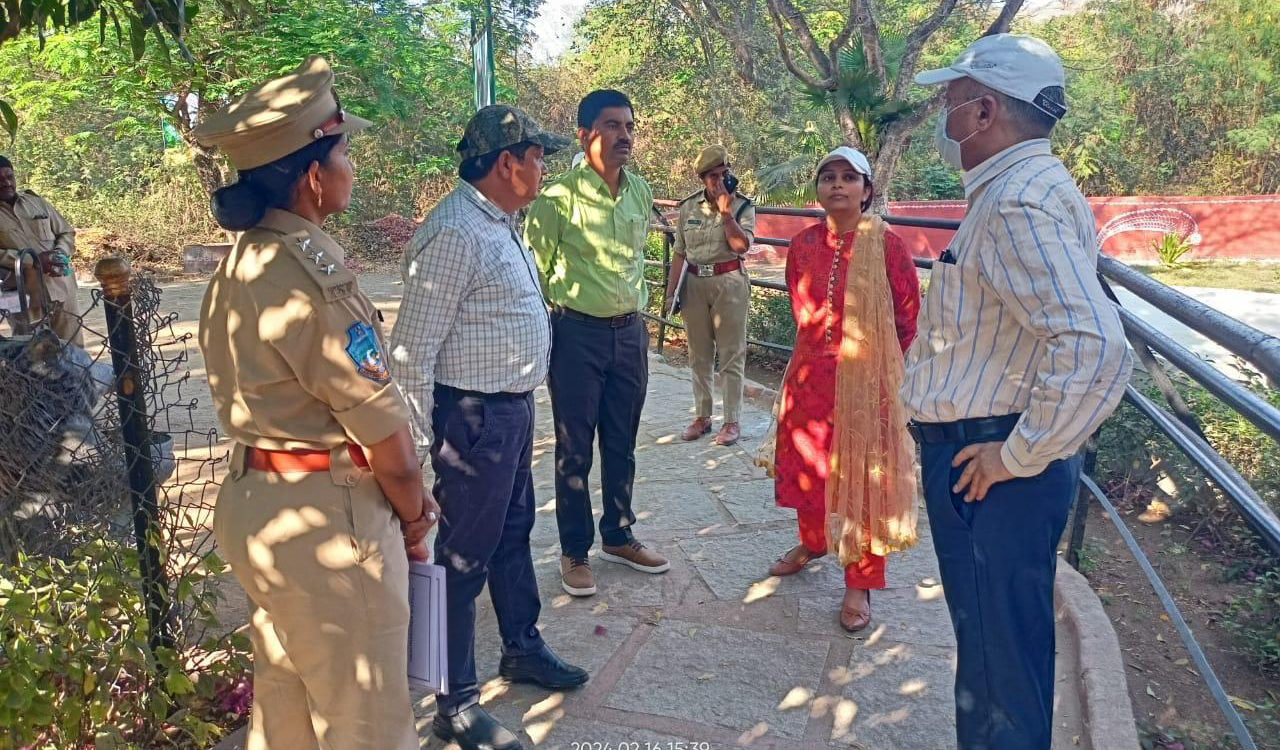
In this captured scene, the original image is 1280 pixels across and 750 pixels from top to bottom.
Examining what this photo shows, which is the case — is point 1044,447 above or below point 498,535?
above

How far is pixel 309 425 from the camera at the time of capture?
5.83ft

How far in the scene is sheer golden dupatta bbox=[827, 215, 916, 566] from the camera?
332cm

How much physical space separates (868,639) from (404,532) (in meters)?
1.93

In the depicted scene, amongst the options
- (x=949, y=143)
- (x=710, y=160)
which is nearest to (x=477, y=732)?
(x=949, y=143)

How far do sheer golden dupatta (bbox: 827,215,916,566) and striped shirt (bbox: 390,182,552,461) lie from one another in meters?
1.31

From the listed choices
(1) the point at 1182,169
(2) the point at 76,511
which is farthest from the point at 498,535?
(1) the point at 1182,169

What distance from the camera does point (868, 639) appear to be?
3.25 meters

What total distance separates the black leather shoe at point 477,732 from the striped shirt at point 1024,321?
149 cm

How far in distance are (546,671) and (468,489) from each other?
2.47 feet

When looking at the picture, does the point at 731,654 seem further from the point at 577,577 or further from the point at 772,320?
the point at 772,320

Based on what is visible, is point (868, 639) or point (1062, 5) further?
point (1062, 5)

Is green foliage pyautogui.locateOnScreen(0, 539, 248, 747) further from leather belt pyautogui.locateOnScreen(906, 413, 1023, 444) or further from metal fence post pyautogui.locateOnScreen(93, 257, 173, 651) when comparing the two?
leather belt pyautogui.locateOnScreen(906, 413, 1023, 444)

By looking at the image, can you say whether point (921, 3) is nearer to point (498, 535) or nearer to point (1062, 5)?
point (1062, 5)

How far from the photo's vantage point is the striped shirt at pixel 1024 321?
5.91 ft
